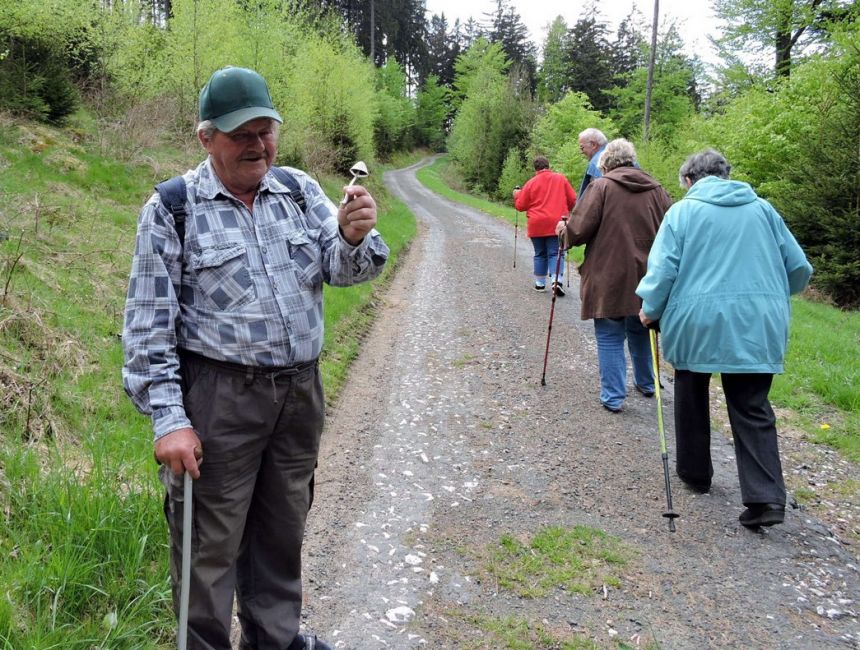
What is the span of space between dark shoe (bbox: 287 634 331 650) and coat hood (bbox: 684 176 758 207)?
3.64 m

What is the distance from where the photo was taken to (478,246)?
17.8 metres

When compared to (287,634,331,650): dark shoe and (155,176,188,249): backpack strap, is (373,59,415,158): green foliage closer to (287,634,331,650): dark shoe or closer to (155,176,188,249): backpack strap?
(155,176,188,249): backpack strap

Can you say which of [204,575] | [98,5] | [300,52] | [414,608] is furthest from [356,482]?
[300,52]

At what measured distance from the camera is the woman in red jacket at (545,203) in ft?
35.6

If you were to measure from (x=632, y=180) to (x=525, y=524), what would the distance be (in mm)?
3469

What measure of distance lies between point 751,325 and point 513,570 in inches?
88.1

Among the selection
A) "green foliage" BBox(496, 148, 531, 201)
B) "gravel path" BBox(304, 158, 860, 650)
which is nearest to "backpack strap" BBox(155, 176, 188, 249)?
"gravel path" BBox(304, 158, 860, 650)

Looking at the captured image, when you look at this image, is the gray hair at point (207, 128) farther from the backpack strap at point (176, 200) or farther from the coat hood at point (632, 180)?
the coat hood at point (632, 180)

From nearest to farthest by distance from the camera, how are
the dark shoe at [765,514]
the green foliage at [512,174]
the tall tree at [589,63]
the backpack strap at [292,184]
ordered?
the backpack strap at [292,184] < the dark shoe at [765,514] < the green foliage at [512,174] < the tall tree at [589,63]

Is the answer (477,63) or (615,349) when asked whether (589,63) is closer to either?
(477,63)

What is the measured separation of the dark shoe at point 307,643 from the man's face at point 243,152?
6.48 ft

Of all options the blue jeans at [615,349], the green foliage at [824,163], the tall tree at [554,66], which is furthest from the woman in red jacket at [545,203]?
the tall tree at [554,66]

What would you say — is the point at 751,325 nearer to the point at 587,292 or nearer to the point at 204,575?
the point at 587,292

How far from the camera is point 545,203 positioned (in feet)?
36.1
